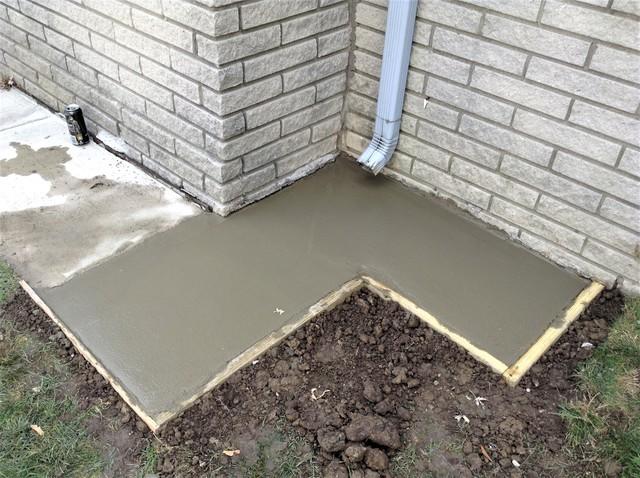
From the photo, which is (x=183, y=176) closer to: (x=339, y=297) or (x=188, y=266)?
(x=188, y=266)

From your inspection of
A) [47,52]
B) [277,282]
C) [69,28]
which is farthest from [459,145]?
[47,52]

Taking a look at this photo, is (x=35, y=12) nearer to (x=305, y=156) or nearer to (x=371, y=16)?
(x=305, y=156)

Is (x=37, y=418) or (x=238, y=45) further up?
(x=238, y=45)

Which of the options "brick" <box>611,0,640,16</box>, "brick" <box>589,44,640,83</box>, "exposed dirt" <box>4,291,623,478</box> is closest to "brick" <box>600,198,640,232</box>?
"exposed dirt" <box>4,291,623,478</box>

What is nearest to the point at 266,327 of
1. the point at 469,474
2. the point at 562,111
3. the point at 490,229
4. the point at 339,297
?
the point at 339,297

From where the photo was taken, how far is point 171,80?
3.13 meters

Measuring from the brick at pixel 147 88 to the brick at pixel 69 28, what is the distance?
0.41 meters

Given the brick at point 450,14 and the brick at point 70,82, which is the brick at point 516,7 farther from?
the brick at point 70,82

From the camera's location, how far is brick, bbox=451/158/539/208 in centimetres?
310

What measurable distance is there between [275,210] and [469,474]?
1807 mm

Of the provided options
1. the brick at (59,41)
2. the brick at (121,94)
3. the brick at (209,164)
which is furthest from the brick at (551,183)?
the brick at (59,41)

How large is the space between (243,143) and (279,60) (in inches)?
19.0

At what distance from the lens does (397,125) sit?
3465 mm

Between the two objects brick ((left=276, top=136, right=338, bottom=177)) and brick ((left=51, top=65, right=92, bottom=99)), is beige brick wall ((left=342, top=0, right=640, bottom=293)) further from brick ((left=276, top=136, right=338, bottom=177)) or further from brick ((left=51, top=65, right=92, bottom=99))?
brick ((left=51, top=65, right=92, bottom=99))
